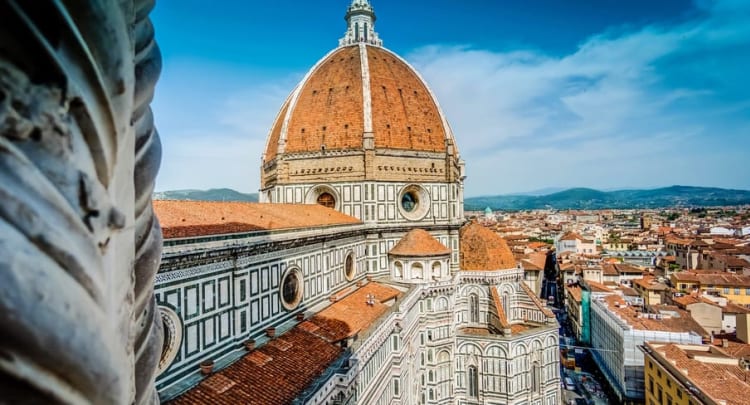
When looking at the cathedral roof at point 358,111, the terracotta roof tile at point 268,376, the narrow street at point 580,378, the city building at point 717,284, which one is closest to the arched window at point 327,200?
→ the cathedral roof at point 358,111

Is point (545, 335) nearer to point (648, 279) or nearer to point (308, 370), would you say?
point (308, 370)

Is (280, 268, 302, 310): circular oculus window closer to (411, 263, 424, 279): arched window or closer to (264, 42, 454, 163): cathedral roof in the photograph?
(411, 263, 424, 279): arched window

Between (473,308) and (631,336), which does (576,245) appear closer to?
(631,336)

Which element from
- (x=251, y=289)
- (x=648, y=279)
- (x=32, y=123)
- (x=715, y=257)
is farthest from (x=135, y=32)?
(x=715, y=257)

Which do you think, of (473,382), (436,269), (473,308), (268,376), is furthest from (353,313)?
(473,308)

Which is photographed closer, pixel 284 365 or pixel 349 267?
pixel 284 365

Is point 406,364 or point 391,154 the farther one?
point 391,154

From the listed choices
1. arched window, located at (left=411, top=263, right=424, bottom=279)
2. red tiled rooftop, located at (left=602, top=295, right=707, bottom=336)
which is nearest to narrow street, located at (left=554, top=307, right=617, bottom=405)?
red tiled rooftop, located at (left=602, top=295, right=707, bottom=336)
